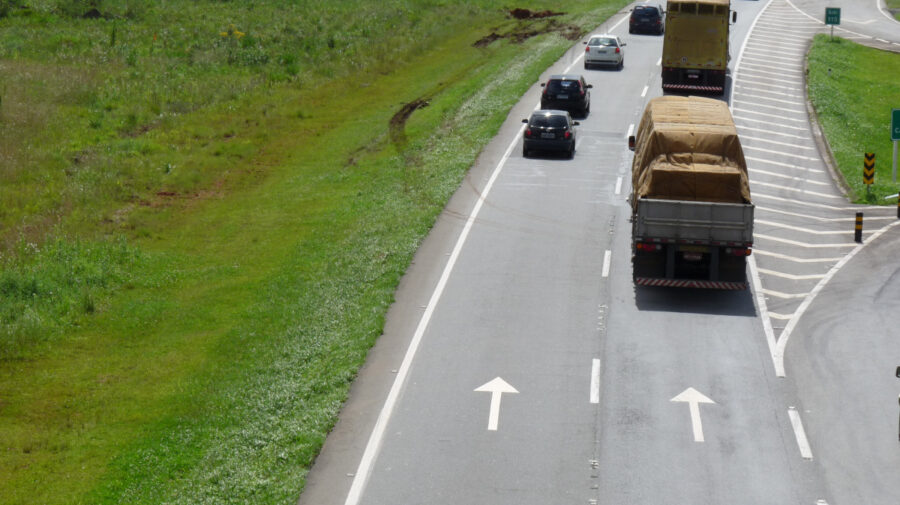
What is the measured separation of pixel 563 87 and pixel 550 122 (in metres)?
5.95

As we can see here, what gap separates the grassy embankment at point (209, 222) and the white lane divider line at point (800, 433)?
28.9 feet

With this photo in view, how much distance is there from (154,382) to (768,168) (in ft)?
82.5

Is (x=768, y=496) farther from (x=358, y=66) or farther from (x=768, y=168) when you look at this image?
(x=358, y=66)

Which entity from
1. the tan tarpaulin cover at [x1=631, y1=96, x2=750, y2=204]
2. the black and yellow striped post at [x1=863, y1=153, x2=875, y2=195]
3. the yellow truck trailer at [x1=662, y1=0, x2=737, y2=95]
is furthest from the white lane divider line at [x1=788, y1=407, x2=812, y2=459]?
the yellow truck trailer at [x1=662, y1=0, x2=737, y2=95]

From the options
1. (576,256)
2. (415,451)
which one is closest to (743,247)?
(576,256)

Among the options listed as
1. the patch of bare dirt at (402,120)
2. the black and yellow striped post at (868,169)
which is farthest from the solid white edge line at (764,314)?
the patch of bare dirt at (402,120)

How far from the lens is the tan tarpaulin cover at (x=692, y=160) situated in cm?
2672

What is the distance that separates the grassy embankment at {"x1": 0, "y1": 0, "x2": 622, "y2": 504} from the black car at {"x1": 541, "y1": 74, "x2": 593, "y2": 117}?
232 centimetres

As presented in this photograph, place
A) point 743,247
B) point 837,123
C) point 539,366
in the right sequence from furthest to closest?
point 837,123
point 743,247
point 539,366

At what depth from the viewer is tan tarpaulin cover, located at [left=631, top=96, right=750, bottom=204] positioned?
2672 centimetres

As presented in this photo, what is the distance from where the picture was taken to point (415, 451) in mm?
19219

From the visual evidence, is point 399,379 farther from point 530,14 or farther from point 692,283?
point 530,14

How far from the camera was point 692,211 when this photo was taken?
2591 cm

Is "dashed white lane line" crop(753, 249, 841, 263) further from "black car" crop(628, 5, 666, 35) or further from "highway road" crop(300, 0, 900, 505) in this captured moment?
"black car" crop(628, 5, 666, 35)
